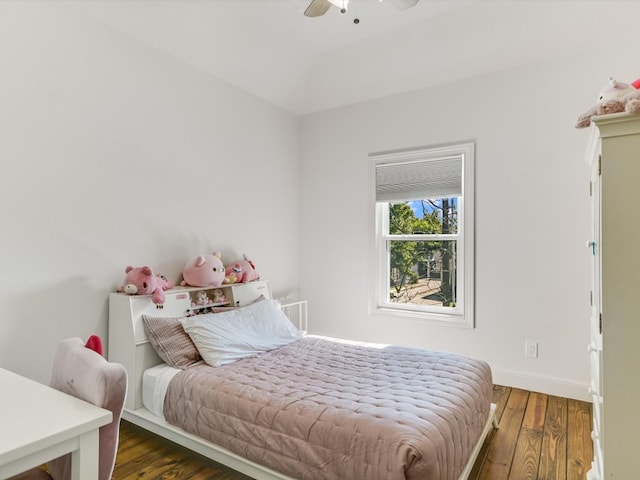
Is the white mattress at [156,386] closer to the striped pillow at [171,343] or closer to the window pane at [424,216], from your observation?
the striped pillow at [171,343]

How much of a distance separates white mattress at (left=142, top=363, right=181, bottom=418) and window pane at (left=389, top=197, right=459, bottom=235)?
7.97 ft

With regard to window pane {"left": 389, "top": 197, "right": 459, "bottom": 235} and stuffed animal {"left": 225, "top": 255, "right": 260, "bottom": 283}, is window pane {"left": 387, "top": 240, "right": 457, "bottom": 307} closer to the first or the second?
window pane {"left": 389, "top": 197, "right": 459, "bottom": 235}

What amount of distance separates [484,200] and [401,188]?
772 mm

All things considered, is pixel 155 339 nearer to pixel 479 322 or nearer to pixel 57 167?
pixel 57 167

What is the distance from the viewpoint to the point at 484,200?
327 cm

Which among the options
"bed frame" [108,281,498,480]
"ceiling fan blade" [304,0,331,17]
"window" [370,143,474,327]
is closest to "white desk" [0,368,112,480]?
"bed frame" [108,281,498,480]

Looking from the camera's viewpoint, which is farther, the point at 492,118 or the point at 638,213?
the point at 492,118

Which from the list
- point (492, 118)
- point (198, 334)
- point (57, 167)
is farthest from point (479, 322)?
point (57, 167)

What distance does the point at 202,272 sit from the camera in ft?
9.52

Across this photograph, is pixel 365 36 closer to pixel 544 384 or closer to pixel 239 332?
pixel 239 332

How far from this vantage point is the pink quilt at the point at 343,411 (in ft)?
4.91

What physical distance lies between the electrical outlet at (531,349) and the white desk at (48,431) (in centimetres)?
306

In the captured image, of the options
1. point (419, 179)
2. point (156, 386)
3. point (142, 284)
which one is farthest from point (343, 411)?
point (419, 179)

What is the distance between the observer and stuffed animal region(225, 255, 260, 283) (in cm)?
320
